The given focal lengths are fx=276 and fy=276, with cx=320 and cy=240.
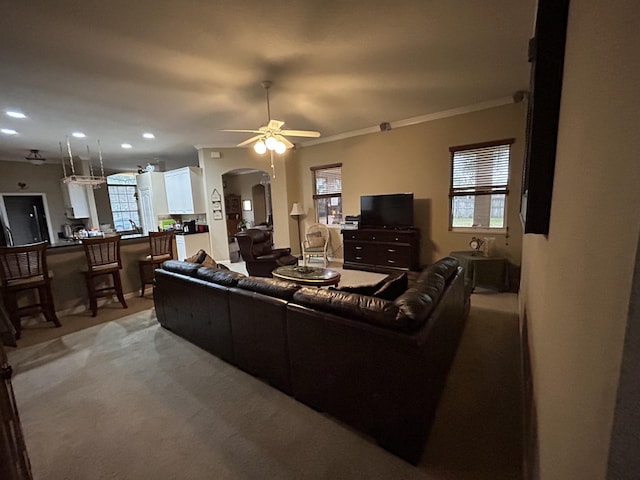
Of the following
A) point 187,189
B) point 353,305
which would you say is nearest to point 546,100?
point 353,305

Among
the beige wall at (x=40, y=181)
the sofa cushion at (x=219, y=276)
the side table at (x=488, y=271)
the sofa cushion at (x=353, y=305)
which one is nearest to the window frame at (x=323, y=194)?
the side table at (x=488, y=271)

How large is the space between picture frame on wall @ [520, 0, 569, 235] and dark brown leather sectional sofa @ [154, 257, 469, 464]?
795 mm

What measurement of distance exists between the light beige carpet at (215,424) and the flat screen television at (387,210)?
2.70m

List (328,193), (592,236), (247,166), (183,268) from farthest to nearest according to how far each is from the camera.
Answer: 1. (247,166)
2. (328,193)
3. (183,268)
4. (592,236)

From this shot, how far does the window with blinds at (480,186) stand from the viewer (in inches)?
169

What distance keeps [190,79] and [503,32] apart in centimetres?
312

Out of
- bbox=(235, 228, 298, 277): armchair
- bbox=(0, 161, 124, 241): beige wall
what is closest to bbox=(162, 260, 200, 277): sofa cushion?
bbox=(235, 228, 298, 277): armchair

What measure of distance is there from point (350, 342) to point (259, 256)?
369 centimetres

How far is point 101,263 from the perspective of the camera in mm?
3850

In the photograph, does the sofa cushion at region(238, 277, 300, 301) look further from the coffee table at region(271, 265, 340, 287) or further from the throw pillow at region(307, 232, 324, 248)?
the throw pillow at region(307, 232, 324, 248)

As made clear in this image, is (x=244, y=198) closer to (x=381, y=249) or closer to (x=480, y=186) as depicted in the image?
(x=381, y=249)

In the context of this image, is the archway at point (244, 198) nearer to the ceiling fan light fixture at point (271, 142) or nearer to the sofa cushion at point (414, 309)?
the ceiling fan light fixture at point (271, 142)

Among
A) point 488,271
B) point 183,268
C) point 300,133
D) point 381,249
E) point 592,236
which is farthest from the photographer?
point 381,249

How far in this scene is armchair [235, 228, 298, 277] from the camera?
16.1 feet
